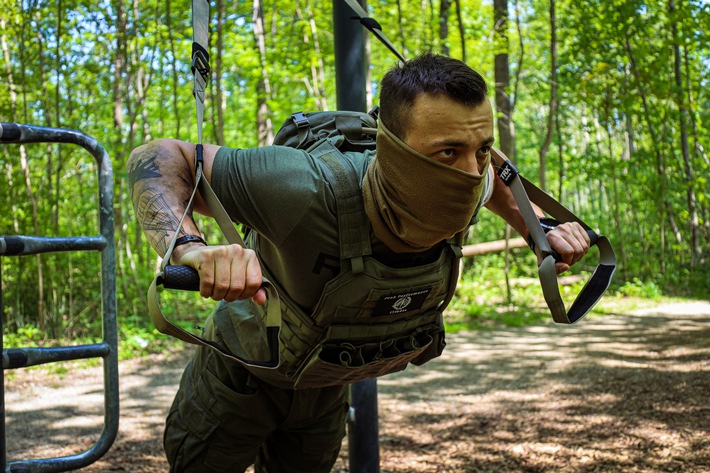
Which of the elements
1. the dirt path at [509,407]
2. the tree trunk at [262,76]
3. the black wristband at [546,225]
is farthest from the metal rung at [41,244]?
the tree trunk at [262,76]

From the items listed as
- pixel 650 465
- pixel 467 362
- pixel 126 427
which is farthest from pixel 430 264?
pixel 467 362

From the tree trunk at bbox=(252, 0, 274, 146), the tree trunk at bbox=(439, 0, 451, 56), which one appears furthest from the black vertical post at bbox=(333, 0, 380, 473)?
the tree trunk at bbox=(439, 0, 451, 56)

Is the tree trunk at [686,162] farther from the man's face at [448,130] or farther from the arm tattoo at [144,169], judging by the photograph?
the arm tattoo at [144,169]

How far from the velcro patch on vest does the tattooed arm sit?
55 cm

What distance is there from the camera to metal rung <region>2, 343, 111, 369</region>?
7.35 ft

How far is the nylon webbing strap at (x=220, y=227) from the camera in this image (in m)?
1.41

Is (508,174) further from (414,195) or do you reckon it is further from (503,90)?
(503,90)

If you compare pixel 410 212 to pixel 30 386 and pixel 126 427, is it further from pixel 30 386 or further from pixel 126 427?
pixel 30 386

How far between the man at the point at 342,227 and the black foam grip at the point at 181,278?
3cm

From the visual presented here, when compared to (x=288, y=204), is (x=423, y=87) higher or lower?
higher

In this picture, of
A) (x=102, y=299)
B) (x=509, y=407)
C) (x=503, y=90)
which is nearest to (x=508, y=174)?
(x=102, y=299)

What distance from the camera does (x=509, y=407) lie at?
16.5 ft

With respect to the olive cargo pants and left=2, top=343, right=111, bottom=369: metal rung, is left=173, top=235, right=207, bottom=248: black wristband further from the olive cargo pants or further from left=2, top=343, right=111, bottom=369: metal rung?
left=2, top=343, right=111, bottom=369: metal rung

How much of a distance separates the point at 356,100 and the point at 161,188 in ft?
5.13
